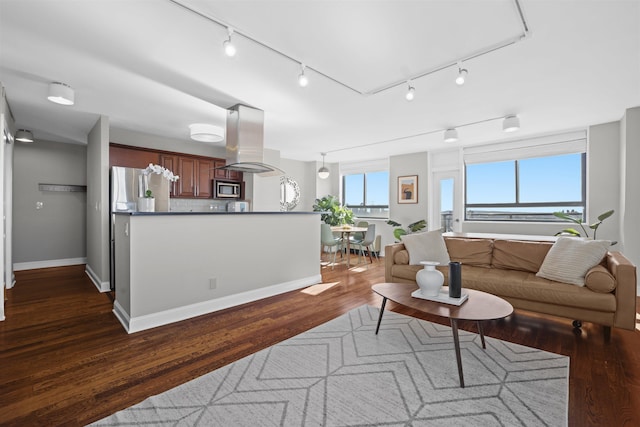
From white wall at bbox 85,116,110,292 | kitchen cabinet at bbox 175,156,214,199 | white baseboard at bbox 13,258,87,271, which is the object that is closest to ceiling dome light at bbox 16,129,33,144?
white wall at bbox 85,116,110,292

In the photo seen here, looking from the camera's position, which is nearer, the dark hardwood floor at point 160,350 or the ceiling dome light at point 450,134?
the dark hardwood floor at point 160,350

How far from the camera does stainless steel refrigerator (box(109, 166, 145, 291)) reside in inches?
162

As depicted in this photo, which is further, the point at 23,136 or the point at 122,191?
the point at 23,136

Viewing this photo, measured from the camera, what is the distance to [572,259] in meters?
2.79

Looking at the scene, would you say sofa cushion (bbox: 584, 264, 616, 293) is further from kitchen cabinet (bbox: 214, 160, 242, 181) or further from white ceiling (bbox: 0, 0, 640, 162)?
kitchen cabinet (bbox: 214, 160, 242, 181)

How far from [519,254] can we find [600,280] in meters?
0.89

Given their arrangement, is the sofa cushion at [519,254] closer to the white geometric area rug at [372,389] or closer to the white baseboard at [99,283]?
the white geometric area rug at [372,389]

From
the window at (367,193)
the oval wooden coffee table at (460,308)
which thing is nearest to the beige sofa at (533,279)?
the oval wooden coffee table at (460,308)

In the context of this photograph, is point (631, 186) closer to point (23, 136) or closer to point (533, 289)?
point (533, 289)

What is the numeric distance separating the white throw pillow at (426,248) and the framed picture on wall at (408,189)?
277 centimetres

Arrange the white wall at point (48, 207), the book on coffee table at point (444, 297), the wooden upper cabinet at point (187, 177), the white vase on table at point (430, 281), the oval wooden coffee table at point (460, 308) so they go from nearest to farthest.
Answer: the oval wooden coffee table at point (460, 308), the book on coffee table at point (444, 297), the white vase on table at point (430, 281), the white wall at point (48, 207), the wooden upper cabinet at point (187, 177)

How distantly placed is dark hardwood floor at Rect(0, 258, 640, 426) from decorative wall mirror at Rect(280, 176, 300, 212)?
155 inches

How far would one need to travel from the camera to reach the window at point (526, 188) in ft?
15.7

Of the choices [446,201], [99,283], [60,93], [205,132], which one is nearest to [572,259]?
[446,201]
